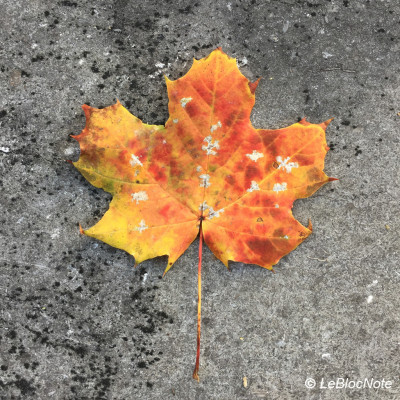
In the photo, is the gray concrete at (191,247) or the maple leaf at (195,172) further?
the gray concrete at (191,247)

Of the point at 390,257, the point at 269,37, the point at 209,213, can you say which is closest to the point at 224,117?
the point at 209,213

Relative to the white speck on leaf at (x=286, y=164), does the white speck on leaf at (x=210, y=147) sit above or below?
above

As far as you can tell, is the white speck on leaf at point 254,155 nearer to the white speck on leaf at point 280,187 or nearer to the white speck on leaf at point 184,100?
the white speck on leaf at point 280,187

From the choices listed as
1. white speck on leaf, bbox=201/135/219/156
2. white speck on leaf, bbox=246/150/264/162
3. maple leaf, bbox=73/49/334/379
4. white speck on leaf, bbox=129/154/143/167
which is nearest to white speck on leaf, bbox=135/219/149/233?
maple leaf, bbox=73/49/334/379

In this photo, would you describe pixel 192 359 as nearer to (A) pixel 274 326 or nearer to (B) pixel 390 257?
(A) pixel 274 326

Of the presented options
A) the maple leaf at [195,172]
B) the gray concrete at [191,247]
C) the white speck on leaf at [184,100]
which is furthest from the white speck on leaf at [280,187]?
the white speck on leaf at [184,100]

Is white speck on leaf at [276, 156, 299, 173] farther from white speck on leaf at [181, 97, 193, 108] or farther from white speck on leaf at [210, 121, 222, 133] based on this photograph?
white speck on leaf at [181, 97, 193, 108]
